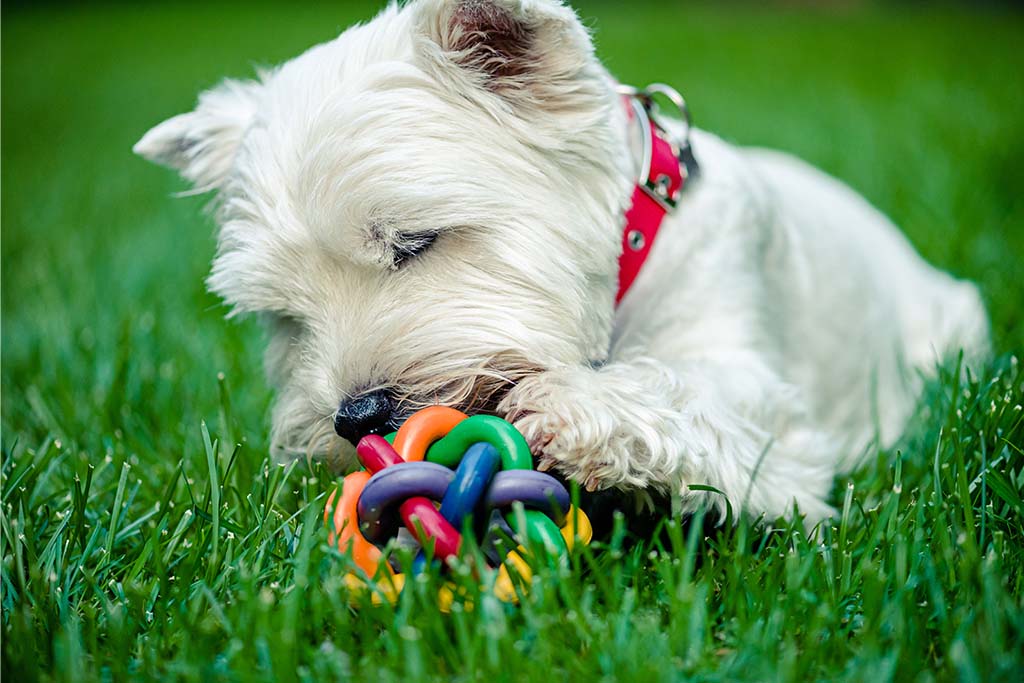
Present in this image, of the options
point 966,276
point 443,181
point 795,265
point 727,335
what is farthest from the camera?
point 966,276

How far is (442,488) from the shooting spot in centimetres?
191

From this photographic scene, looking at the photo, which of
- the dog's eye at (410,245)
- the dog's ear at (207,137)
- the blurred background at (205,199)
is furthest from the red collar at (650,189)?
the dog's ear at (207,137)

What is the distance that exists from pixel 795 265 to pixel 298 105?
1701 mm

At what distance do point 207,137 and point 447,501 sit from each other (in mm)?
1579

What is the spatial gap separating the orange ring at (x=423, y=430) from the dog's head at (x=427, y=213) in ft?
0.32

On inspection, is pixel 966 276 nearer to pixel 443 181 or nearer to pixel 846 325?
pixel 846 325

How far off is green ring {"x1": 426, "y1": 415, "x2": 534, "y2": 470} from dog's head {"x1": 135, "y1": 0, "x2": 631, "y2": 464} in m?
0.17

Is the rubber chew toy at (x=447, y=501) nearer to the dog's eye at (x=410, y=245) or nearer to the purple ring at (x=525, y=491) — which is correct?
the purple ring at (x=525, y=491)

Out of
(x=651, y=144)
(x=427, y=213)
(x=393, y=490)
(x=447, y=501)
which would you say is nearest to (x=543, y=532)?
(x=447, y=501)

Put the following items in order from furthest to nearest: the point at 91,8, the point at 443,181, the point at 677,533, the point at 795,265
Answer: the point at 91,8 → the point at 795,265 → the point at 443,181 → the point at 677,533

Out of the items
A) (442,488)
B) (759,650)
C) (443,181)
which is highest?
(443,181)

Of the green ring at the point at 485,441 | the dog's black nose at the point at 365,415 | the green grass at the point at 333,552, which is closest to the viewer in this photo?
the green grass at the point at 333,552

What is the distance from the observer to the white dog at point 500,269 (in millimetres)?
2182

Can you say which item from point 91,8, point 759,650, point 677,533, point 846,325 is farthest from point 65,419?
point 91,8
